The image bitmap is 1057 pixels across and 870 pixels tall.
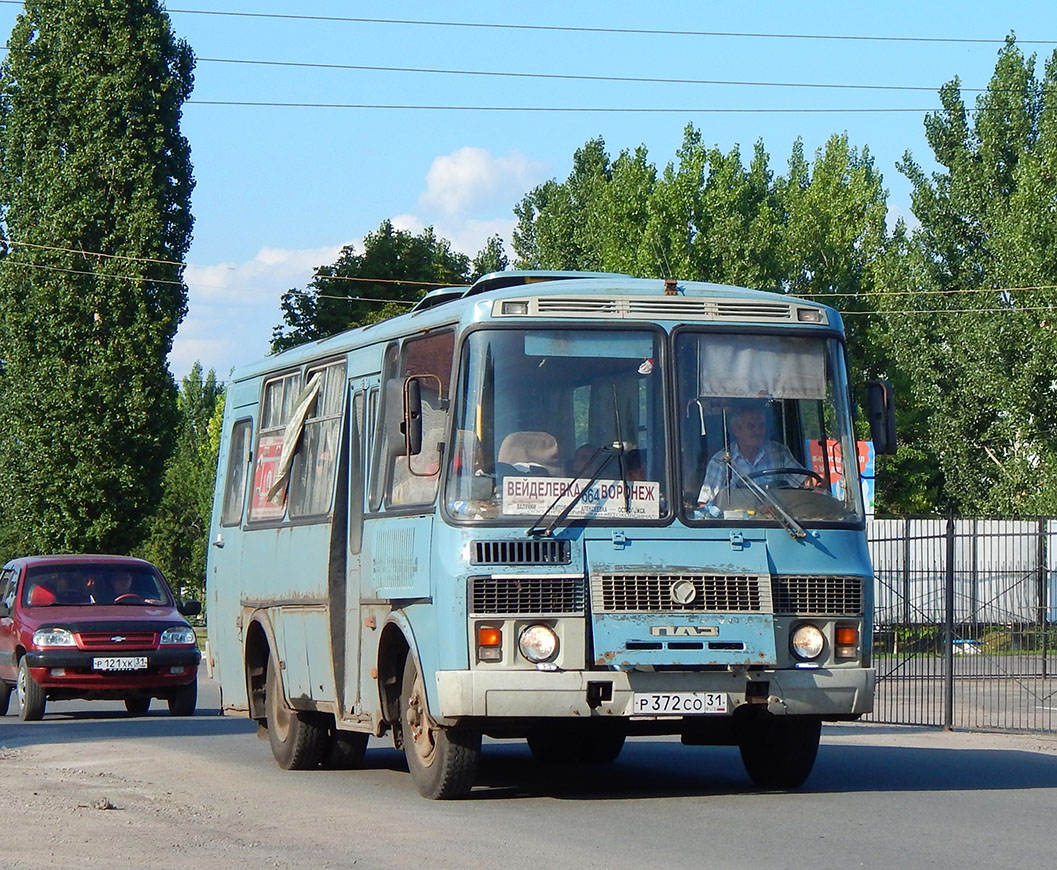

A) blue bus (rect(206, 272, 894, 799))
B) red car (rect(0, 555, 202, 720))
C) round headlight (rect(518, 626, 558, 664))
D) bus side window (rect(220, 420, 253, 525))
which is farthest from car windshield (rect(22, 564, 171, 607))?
round headlight (rect(518, 626, 558, 664))

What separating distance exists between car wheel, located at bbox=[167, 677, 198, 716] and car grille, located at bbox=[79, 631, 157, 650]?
74cm

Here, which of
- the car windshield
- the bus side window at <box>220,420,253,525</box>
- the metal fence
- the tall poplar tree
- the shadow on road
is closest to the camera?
the shadow on road

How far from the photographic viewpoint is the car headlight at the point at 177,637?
22.1m

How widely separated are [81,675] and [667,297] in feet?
39.1

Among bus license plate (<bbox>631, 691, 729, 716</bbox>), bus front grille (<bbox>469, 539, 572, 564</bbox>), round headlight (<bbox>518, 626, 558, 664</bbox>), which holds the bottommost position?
bus license plate (<bbox>631, 691, 729, 716</bbox>)

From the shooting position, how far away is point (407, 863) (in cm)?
913

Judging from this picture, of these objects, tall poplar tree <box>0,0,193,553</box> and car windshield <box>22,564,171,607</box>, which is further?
tall poplar tree <box>0,0,193,553</box>

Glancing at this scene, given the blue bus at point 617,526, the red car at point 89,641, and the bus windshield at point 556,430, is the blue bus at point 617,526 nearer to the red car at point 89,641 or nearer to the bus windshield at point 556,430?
the bus windshield at point 556,430

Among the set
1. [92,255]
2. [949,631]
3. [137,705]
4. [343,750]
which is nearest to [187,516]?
[92,255]

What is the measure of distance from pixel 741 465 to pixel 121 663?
11957 mm

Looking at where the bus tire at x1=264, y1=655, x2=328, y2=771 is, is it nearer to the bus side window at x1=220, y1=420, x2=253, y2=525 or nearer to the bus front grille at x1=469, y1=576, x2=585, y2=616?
the bus side window at x1=220, y1=420, x2=253, y2=525

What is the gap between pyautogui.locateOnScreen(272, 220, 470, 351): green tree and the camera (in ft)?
209

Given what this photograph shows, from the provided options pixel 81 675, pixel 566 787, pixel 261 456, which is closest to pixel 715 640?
pixel 566 787

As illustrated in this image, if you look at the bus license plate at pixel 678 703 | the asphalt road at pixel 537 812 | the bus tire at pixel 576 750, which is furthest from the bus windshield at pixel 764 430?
the bus tire at pixel 576 750
